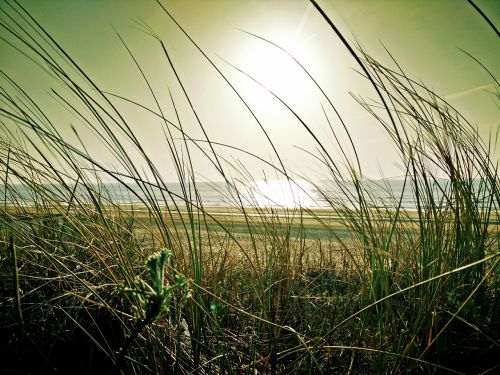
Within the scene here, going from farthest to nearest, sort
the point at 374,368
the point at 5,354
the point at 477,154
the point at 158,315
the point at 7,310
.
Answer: the point at 477,154 → the point at 7,310 → the point at 5,354 → the point at 374,368 → the point at 158,315

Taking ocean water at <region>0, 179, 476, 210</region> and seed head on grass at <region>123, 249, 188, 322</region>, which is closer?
seed head on grass at <region>123, 249, 188, 322</region>

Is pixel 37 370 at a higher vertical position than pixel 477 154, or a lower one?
lower

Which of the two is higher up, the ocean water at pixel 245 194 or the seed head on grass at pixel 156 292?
the ocean water at pixel 245 194

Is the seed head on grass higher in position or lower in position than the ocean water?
lower

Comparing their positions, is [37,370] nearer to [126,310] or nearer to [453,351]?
[126,310]

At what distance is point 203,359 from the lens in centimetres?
62

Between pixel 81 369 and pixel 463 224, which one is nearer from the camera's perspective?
pixel 81 369

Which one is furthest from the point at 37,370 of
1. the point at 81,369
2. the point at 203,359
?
the point at 203,359

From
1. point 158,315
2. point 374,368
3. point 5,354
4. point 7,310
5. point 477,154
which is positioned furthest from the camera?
point 477,154

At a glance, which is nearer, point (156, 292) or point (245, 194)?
point (156, 292)

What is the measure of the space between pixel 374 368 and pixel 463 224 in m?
0.49

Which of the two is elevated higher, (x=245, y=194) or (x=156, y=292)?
(x=245, y=194)

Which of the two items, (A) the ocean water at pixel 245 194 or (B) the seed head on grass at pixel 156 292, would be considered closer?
(B) the seed head on grass at pixel 156 292

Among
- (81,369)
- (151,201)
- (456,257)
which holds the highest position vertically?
(151,201)
